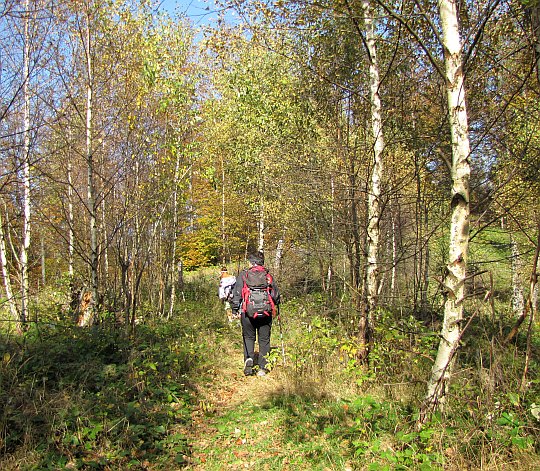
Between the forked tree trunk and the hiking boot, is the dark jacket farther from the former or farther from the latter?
the forked tree trunk

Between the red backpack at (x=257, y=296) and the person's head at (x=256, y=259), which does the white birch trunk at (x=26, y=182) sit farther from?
the person's head at (x=256, y=259)

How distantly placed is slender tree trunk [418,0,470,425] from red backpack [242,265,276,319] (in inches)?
130

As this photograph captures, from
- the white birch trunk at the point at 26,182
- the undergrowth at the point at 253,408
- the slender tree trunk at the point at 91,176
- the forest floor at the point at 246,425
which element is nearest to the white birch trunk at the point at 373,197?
the undergrowth at the point at 253,408

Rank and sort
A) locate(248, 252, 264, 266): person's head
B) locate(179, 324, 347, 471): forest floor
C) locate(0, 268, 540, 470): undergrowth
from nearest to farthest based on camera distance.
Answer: locate(0, 268, 540, 470): undergrowth, locate(179, 324, 347, 471): forest floor, locate(248, 252, 264, 266): person's head

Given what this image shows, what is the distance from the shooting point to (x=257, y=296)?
5914mm

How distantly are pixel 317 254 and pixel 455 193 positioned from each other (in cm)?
523

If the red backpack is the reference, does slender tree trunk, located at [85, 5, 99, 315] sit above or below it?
above

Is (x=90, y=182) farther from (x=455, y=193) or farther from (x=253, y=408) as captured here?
(x=455, y=193)

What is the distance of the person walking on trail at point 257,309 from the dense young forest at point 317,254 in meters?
0.30

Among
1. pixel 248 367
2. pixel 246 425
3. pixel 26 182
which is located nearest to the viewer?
pixel 246 425

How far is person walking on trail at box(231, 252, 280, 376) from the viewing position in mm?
5914

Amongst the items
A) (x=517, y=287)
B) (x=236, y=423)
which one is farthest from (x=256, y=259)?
(x=517, y=287)

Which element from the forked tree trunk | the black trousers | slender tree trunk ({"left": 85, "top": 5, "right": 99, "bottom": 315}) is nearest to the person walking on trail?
the black trousers

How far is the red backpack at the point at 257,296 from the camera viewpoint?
5.89 metres
